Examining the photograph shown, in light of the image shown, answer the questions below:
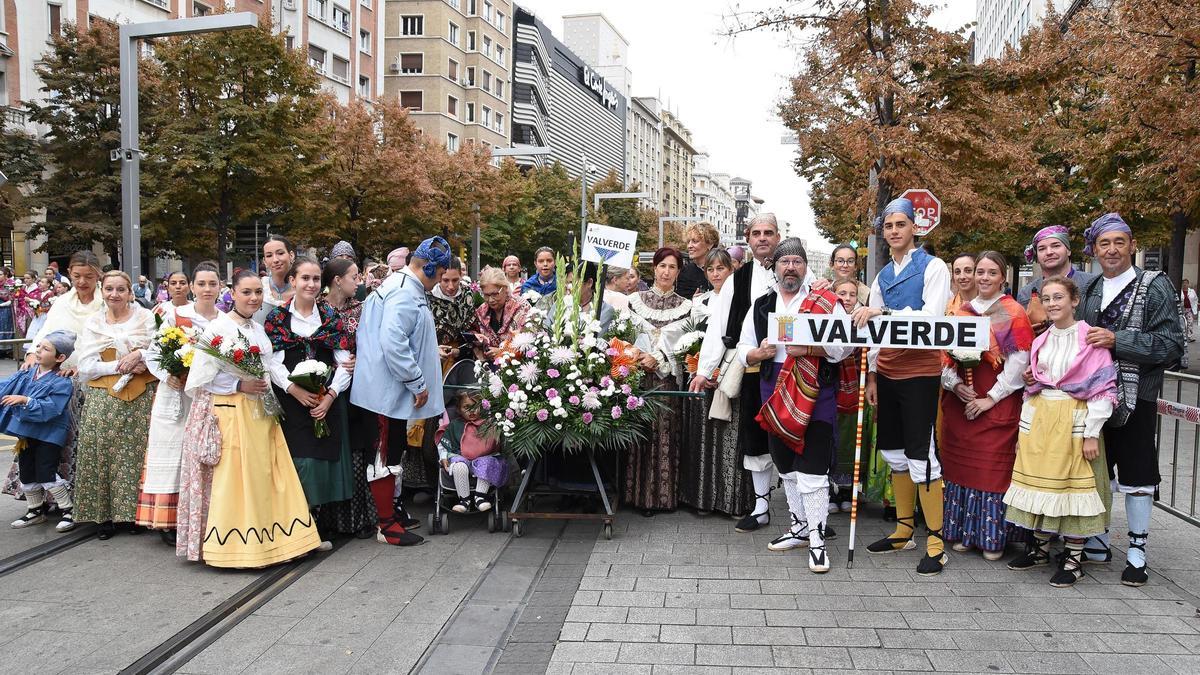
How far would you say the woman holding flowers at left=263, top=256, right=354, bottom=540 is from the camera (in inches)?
216

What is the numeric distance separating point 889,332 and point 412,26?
56.3 m

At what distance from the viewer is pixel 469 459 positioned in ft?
20.8

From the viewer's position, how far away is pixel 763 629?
4.34 meters

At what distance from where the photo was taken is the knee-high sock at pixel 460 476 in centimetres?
632

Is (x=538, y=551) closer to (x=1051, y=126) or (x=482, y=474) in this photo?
(x=482, y=474)

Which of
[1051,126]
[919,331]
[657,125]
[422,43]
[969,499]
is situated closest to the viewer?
[919,331]

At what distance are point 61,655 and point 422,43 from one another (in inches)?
2201

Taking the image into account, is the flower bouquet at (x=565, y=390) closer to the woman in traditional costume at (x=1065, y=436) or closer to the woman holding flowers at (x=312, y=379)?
the woman holding flowers at (x=312, y=379)

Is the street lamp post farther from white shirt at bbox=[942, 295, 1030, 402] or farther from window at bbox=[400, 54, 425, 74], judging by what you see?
window at bbox=[400, 54, 425, 74]

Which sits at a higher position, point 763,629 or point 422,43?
point 422,43

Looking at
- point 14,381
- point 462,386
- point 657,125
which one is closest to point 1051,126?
point 462,386

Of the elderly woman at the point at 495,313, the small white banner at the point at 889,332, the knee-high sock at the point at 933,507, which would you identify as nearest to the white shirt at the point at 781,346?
the small white banner at the point at 889,332

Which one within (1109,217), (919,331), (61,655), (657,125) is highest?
(657,125)

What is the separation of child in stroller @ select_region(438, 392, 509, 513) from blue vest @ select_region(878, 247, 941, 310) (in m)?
2.96
